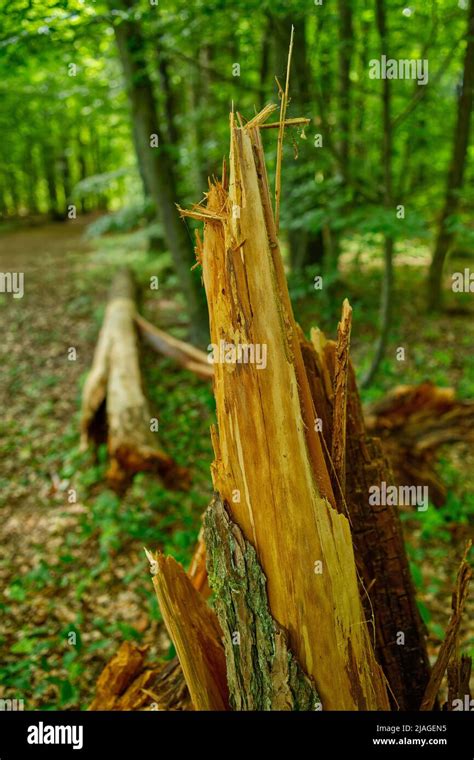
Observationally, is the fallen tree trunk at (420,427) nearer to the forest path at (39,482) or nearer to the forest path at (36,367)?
the forest path at (39,482)

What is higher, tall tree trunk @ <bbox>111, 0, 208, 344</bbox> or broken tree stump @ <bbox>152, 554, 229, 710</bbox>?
tall tree trunk @ <bbox>111, 0, 208, 344</bbox>

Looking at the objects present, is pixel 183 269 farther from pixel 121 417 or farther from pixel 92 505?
pixel 92 505

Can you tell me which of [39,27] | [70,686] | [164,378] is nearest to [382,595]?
[70,686]

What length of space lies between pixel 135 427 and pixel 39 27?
3778mm

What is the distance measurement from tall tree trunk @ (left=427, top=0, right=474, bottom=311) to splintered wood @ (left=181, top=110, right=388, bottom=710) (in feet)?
15.2

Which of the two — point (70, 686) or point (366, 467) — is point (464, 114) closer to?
point (366, 467)

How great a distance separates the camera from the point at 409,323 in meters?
9.71

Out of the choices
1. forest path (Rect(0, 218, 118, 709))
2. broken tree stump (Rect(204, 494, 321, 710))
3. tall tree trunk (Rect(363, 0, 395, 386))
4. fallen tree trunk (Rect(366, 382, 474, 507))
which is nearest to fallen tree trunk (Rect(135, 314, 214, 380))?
forest path (Rect(0, 218, 118, 709))

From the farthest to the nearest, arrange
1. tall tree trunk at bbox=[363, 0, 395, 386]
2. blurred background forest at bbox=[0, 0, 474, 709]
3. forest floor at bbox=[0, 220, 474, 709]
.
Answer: tall tree trunk at bbox=[363, 0, 395, 386] → blurred background forest at bbox=[0, 0, 474, 709] → forest floor at bbox=[0, 220, 474, 709]

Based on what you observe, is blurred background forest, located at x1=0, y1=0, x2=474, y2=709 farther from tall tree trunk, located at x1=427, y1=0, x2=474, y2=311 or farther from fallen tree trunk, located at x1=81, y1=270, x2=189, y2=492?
fallen tree trunk, located at x1=81, y1=270, x2=189, y2=492

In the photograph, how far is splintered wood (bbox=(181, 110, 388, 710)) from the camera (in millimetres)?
2168

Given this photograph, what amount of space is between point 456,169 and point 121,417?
694cm

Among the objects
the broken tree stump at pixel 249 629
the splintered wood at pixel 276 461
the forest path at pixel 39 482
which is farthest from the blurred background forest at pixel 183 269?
the broken tree stump at pixel 249 629

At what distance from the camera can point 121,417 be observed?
5828 mm
